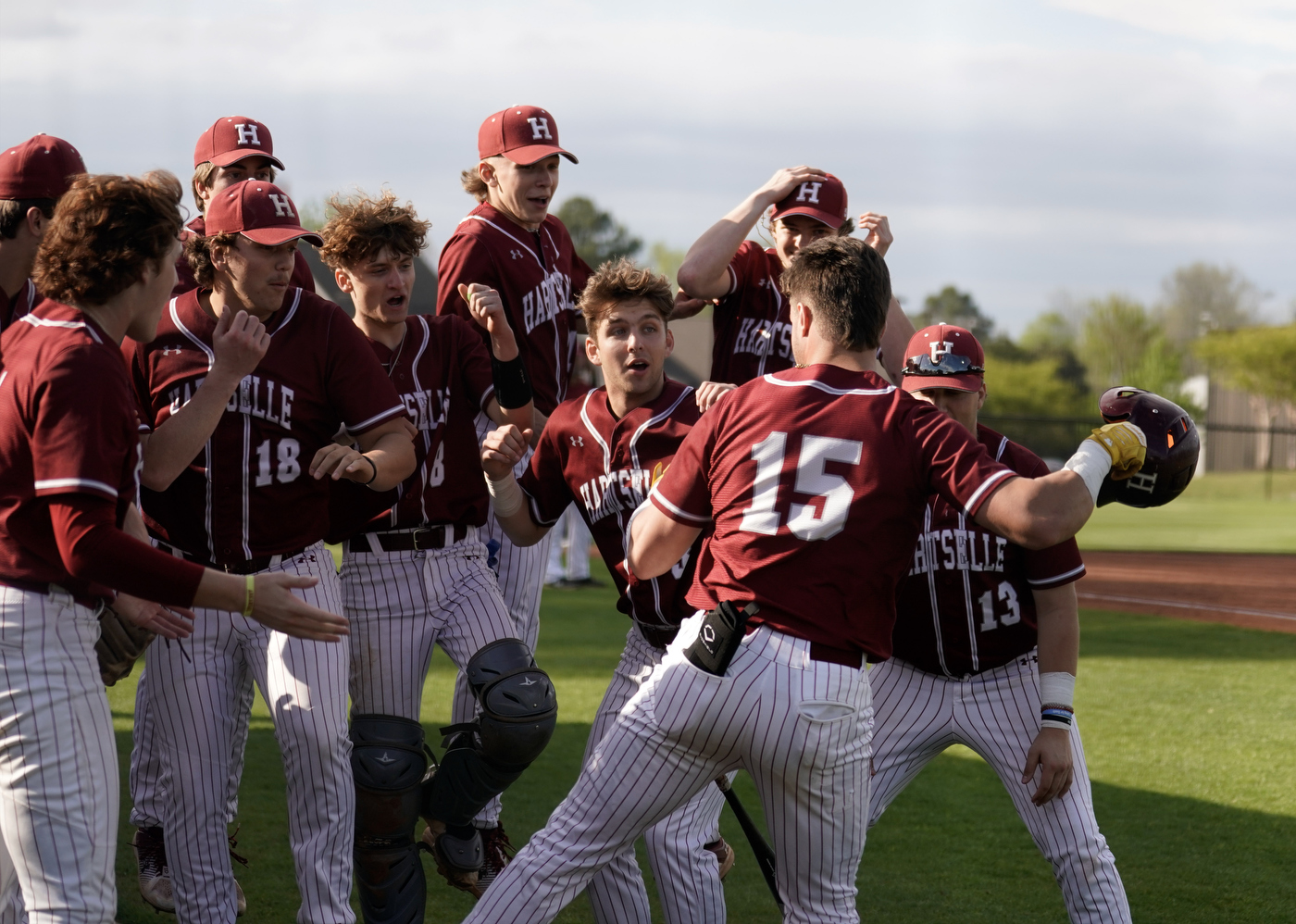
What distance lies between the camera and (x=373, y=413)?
3.91 meters

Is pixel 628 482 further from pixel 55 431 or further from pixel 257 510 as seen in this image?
pixel 55 431

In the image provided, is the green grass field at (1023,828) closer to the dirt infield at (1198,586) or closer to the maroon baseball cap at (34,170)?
the maroon baseball cap at (34,170)

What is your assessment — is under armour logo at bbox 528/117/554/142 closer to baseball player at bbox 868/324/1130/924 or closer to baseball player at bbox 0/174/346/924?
baseball player at bbox 868/324/1130/924

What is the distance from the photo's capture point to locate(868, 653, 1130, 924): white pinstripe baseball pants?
145 inches

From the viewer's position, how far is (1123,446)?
3.26 meters

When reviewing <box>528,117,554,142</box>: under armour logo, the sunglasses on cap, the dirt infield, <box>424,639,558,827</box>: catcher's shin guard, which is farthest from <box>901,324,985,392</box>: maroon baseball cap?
the dirt infield

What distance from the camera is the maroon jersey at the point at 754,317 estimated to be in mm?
5199

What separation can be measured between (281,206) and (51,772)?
180 cm

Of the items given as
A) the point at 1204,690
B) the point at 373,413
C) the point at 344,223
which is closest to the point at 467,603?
the point at 373,413

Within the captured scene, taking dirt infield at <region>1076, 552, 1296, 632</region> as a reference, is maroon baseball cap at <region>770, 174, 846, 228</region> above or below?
above

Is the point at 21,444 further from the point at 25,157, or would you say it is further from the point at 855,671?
the point at 855,671

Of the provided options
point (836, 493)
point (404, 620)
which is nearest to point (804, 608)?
point (836, 493)

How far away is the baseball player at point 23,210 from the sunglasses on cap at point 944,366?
268 cm

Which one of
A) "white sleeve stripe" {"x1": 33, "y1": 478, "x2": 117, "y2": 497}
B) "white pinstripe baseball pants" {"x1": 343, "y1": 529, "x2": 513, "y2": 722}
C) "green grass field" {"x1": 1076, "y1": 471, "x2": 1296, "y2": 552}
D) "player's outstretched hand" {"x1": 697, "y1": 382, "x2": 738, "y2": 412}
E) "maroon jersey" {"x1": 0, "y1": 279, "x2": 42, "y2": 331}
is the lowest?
"green grass field" {"x1": 1076, "y1": 471, "x2": 1296, "y2": 552}
